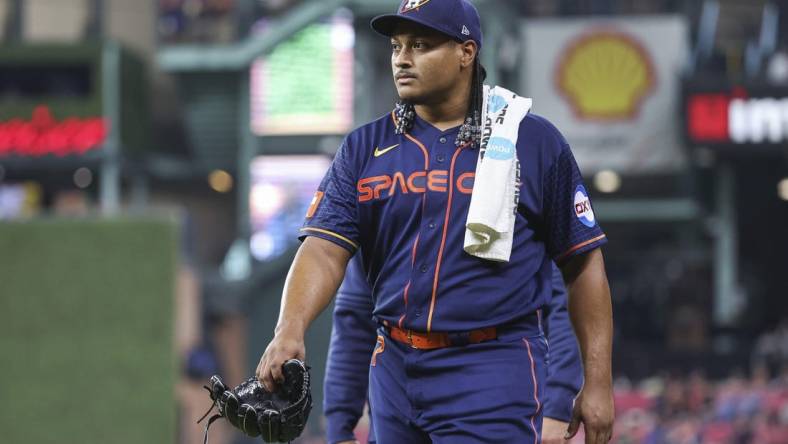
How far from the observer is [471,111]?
13.8ft

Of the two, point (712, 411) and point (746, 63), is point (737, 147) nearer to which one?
point (746, 63)

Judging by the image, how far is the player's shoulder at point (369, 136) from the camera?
4.22 meters

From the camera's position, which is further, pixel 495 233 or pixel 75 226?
pixel 75 226

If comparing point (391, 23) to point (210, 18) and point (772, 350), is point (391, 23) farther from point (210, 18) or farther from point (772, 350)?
point (210, 18)

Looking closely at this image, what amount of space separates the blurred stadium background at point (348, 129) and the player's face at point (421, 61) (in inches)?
376

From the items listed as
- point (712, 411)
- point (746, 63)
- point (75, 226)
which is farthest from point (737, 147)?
point (75, 226)

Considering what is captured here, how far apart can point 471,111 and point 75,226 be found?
9.63 meters

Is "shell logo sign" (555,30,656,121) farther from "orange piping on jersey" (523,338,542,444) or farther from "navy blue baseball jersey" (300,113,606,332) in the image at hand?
"orange piping on jersey" (523,338,542,444)

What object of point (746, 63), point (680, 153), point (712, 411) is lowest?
point (712, 411)

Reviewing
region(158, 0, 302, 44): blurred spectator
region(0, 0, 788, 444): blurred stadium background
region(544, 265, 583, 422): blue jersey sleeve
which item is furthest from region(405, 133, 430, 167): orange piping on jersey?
region(158, 0, 302, 44): blurred spectator

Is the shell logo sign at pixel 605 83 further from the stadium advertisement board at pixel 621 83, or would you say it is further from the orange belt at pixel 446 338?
the orange belt at pixel 446 338

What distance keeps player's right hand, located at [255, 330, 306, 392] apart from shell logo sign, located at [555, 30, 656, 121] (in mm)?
18080

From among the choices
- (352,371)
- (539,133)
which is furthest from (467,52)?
(352,371)

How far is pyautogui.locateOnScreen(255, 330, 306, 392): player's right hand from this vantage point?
3.81 meters
